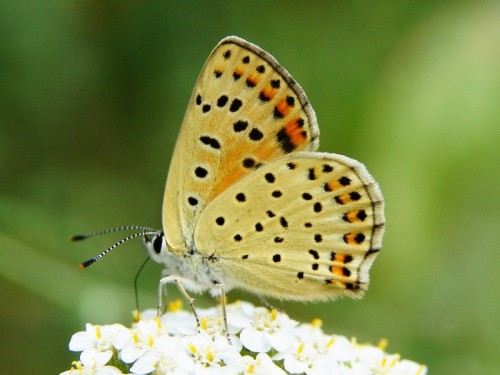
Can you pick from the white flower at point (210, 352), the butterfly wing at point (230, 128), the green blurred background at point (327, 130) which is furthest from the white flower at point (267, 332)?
the green blurred background at point (327, 130)

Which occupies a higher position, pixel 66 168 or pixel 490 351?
pixel 66 168

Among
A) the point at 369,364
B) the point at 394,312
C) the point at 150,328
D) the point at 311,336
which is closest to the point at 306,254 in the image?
the point at 311,336

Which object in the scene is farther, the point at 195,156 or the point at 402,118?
the point at 402,118

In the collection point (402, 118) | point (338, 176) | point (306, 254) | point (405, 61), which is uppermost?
point (405, 61)

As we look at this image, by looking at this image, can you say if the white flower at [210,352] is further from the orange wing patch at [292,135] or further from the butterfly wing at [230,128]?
the orange wing patch at [292,135]

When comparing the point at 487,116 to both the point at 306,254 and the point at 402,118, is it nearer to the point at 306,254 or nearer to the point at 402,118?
the point at 402,118

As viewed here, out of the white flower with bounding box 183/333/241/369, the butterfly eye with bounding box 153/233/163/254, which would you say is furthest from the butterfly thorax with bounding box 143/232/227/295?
the white flower with bounding box 183/333/241/369
